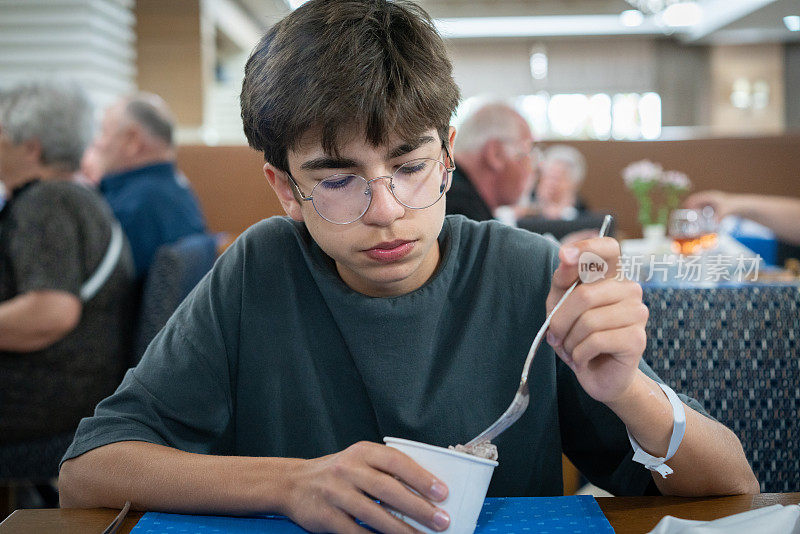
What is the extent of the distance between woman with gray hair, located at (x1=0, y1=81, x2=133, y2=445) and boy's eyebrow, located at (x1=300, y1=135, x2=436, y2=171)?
1.30m

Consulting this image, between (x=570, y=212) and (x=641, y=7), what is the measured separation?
5.51 m

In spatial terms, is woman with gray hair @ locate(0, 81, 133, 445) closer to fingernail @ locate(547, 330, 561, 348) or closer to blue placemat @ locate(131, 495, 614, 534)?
blue placemat @ locate(131, 495, 614, 534)

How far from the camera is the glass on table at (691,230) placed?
8.19ft

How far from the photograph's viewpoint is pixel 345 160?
2.81 ft

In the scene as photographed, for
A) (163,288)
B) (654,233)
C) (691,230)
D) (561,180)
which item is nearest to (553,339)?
(163,288)

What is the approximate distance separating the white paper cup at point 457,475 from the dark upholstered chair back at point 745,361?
586 mm

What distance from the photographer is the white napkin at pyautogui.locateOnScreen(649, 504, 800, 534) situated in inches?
24.6

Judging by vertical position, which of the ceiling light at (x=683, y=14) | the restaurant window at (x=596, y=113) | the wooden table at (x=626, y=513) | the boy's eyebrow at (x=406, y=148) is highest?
the ceiling light at (x=683, y=14)

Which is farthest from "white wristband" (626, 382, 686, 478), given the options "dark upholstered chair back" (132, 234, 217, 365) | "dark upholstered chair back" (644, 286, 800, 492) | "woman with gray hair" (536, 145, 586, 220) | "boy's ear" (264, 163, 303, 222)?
"woman with gray hair" (536, 145, 586, 220)

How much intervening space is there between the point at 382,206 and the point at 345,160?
73 mm

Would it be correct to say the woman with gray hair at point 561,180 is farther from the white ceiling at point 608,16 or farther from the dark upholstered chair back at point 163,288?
the white ceiling at point 608,16

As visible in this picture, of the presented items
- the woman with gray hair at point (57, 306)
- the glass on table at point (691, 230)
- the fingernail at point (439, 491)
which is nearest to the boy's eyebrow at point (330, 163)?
the fingernail at point (439, 491)

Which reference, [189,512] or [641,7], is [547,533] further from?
[641,7]

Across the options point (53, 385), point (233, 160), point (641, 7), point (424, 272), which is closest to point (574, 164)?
point (233, 160)
